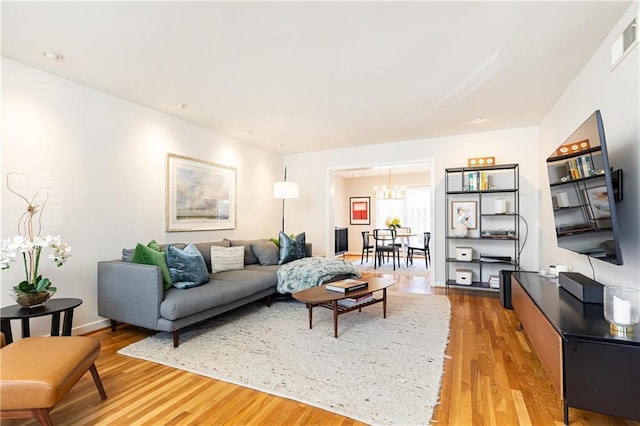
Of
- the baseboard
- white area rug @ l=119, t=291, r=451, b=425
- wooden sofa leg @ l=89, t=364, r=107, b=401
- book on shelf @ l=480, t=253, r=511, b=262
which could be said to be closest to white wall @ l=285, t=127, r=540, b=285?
book on shelf @ l=480, t=253, r=511, b=262

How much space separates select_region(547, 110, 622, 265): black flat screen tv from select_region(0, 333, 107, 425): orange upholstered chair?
3.18 m

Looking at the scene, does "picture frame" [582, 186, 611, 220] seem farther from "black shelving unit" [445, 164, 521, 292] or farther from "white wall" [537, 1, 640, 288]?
"black shelving unit" [445, 164, 521, 292]

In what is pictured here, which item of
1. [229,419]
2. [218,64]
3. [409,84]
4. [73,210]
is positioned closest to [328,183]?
[409,84]

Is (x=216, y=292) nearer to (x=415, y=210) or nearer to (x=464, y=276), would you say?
(x=464, y=276)

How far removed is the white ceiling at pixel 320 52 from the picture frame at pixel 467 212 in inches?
58.8

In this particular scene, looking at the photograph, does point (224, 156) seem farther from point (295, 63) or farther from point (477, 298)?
point (477, 298)

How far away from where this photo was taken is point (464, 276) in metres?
4.78

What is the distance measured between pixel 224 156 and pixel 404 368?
4.01 metres

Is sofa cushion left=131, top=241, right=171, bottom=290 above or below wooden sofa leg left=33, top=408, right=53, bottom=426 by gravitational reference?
above

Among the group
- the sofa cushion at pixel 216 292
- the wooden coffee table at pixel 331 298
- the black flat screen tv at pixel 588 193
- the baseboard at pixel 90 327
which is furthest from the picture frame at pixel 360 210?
the baseboard at pixel 90 327

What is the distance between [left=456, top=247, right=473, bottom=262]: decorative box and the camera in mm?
4785

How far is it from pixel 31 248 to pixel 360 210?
8307 millimetres

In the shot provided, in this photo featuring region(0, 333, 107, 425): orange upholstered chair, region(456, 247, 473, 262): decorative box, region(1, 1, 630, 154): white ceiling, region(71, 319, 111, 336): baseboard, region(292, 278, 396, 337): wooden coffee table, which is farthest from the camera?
region(456, 247, 473, 262): decorative box

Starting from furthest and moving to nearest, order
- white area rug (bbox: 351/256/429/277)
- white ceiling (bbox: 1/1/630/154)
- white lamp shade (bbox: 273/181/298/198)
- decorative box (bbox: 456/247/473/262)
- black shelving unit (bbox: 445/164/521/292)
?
white area rug (bbox: 351/256/429/277), white lamp shade (bbox: 273/181/298/198), decorative box (bbox: 456/247/473/262), black shelving unit (bbox: 445/164/521/292), white ceiling (bbox: 1/1/630/154)
